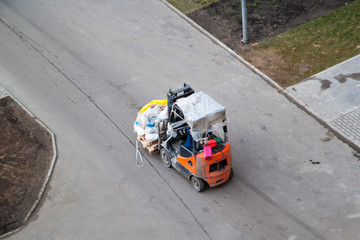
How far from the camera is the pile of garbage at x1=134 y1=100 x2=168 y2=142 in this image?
14.6m

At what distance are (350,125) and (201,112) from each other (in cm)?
561

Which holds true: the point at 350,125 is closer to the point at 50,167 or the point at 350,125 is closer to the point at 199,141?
the point at 199,141

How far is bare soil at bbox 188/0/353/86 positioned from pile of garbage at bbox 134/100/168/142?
5298 mm

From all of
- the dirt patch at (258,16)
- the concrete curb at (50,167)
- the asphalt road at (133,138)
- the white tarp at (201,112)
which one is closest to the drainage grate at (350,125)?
the asphalt road at (133,138)

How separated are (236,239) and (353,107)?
685cm

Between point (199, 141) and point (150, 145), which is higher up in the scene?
point (199, 141)

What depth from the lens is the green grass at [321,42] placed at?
18359 mm

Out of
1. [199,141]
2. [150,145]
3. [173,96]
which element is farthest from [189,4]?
[199,141]

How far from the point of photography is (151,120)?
583 inches

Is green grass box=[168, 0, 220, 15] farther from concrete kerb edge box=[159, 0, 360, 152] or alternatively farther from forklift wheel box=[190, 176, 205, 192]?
forklift wheel box=[190, 176, 205, 192]

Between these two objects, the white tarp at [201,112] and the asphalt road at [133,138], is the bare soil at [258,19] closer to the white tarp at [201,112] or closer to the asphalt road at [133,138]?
the asphalt road at [133,138]

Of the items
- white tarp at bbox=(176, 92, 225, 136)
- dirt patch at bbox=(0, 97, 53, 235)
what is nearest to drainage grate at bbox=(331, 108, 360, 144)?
white tarp at bbox=(176, 92, 225, 136)

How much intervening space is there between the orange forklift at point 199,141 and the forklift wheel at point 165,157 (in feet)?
0.42

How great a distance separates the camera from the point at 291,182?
1365 cm
